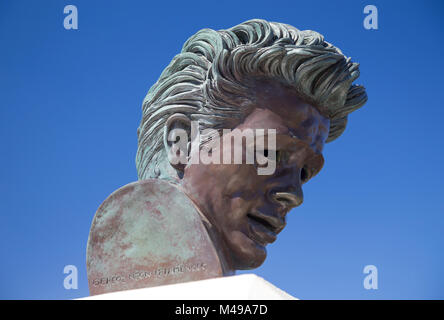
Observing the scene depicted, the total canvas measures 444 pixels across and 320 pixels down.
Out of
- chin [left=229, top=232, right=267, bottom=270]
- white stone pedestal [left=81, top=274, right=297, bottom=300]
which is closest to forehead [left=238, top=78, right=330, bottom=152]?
chin [left=229, top=232, right=267, bottom=270]

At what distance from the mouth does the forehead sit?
1.61ft

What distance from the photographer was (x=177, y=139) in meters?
4.09

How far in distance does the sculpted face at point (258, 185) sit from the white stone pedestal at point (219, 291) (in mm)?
958

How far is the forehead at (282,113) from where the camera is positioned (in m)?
3.96

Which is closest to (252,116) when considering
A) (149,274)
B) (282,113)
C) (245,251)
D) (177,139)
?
(282,113)

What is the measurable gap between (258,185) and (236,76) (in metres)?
0.65

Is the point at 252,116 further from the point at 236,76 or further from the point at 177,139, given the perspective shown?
the point at 177,139

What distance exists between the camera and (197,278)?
366 centimetres

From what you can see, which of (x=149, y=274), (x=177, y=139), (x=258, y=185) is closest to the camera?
(x=149, y=274)

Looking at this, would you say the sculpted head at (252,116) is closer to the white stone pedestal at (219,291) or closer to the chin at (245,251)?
the chin at (245,251)

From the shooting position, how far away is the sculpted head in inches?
154

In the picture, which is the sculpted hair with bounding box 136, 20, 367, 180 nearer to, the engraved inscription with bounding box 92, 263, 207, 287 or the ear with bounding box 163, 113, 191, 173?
the ear with bounding box 163, 113, 191, 173
